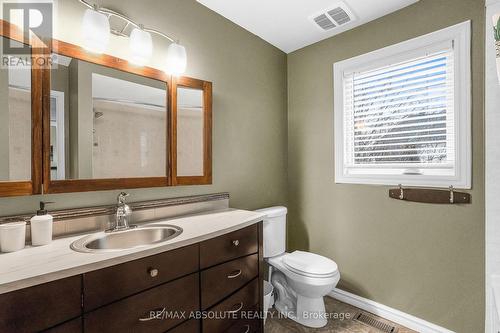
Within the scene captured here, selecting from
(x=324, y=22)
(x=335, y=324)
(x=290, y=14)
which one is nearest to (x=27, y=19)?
(x=290, y=14)

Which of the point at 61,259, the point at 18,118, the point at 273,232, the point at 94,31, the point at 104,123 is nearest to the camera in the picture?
the point at 61,259

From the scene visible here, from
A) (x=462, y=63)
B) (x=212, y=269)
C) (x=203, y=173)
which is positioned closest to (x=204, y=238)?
(x=212, y=269)

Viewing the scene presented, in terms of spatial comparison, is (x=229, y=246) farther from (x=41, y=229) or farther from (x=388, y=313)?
(x=388, y=313)

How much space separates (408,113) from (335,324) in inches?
67.9

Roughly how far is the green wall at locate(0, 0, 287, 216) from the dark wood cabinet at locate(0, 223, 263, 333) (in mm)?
577

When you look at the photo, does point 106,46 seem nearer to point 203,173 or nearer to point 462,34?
point 203,173

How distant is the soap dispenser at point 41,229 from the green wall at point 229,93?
0.49 feet

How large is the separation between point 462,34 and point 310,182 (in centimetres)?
155

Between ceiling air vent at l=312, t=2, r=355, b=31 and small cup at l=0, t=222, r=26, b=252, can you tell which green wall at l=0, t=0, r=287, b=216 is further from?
ceiling air vent at l=312, t=2, r=355, b=31

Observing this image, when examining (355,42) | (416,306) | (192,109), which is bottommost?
(416,306)

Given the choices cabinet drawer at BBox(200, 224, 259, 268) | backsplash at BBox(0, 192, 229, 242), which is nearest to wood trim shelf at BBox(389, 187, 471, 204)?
cabinet drawer at BBox(200, 224, 259, 268)

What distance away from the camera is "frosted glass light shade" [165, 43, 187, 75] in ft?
5.40

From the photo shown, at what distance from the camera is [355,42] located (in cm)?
218

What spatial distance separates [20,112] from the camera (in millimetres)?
1118
